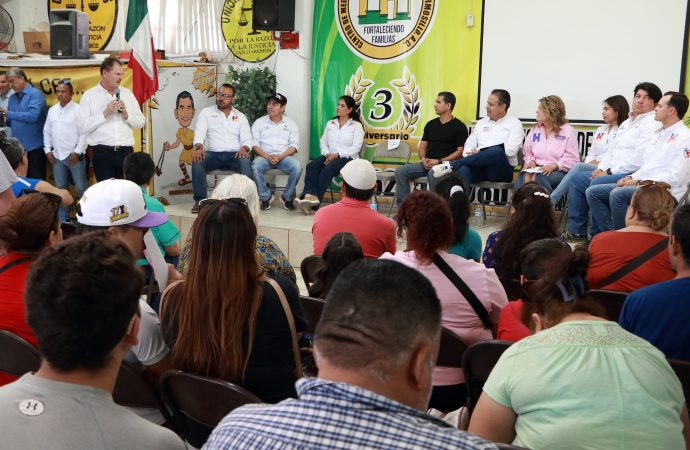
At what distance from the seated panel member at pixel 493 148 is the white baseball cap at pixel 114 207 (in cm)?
447

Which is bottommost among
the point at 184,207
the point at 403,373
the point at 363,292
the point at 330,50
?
the point at 184,207

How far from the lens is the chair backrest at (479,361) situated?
7.45ft

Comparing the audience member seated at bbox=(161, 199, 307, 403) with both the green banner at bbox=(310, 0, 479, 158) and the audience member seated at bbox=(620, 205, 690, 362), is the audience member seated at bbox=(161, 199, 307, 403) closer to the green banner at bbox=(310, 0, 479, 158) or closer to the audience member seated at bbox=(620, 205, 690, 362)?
the audience member seated at bbox=(620, 205, 690, 362)

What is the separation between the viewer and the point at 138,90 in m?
8.02

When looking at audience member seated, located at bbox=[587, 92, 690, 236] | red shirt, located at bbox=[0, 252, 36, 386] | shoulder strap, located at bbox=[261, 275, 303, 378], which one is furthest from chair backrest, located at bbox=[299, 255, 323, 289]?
audience member seated, located at bbox=[587, 92, 690, 236]

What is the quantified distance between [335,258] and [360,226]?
107 cm

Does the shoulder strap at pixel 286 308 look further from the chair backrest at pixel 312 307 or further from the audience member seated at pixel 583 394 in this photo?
the audience member seated at pixel 583 394

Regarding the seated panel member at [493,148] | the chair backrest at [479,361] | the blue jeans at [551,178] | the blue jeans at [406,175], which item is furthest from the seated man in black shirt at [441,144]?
the chair backrest at [479,361]

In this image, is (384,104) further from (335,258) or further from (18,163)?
(335,258)

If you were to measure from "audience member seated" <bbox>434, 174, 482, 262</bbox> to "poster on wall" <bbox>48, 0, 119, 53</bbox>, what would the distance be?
7.96 meters

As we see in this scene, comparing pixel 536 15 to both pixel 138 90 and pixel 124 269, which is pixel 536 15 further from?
pixel 124 269

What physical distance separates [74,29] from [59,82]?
641 millimetres

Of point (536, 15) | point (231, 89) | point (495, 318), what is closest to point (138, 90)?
point (231, 89)

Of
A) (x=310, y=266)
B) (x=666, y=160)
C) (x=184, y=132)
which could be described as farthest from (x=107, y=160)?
(x=666, y=160)
